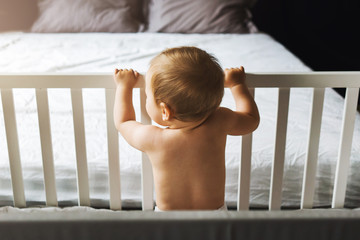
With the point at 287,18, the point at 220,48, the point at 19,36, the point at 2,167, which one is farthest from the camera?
the point at 287,18

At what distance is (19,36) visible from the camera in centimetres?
250

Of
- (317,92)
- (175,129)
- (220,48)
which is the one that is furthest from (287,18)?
(175,129)

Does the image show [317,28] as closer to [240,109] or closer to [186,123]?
[240,109]

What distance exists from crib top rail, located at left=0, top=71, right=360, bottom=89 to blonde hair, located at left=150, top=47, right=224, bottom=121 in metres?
0.13

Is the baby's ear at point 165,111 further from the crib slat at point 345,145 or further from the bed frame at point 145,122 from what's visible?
the crib slat at point 345,145

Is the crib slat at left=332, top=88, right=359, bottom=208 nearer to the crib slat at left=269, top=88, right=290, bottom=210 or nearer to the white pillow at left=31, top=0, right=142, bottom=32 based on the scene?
the crib slat at left=269, top=88, right=290, bottom=210

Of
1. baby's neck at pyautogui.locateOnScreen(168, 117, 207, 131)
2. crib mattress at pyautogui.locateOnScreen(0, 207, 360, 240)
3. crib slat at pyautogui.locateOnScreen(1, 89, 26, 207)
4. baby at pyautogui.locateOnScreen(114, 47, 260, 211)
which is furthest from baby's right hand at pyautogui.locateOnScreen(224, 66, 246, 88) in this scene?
crib slat at pyautogui.locateOnScreen(1, 89, 26, 207)

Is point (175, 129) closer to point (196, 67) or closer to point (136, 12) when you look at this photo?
point (196, 67)

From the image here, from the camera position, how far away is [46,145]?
1015 millimetres

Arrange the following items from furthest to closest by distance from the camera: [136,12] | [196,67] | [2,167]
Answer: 1. [136,12]
2. [2,167]
3. [196,67]

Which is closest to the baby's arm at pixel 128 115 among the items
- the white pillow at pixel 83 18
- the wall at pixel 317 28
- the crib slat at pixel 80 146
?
the crib slat at pixel 80 146

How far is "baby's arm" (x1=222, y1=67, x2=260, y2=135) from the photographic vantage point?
0.91 meters

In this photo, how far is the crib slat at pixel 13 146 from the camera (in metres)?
0.98

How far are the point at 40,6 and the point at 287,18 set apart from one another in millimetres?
1663
